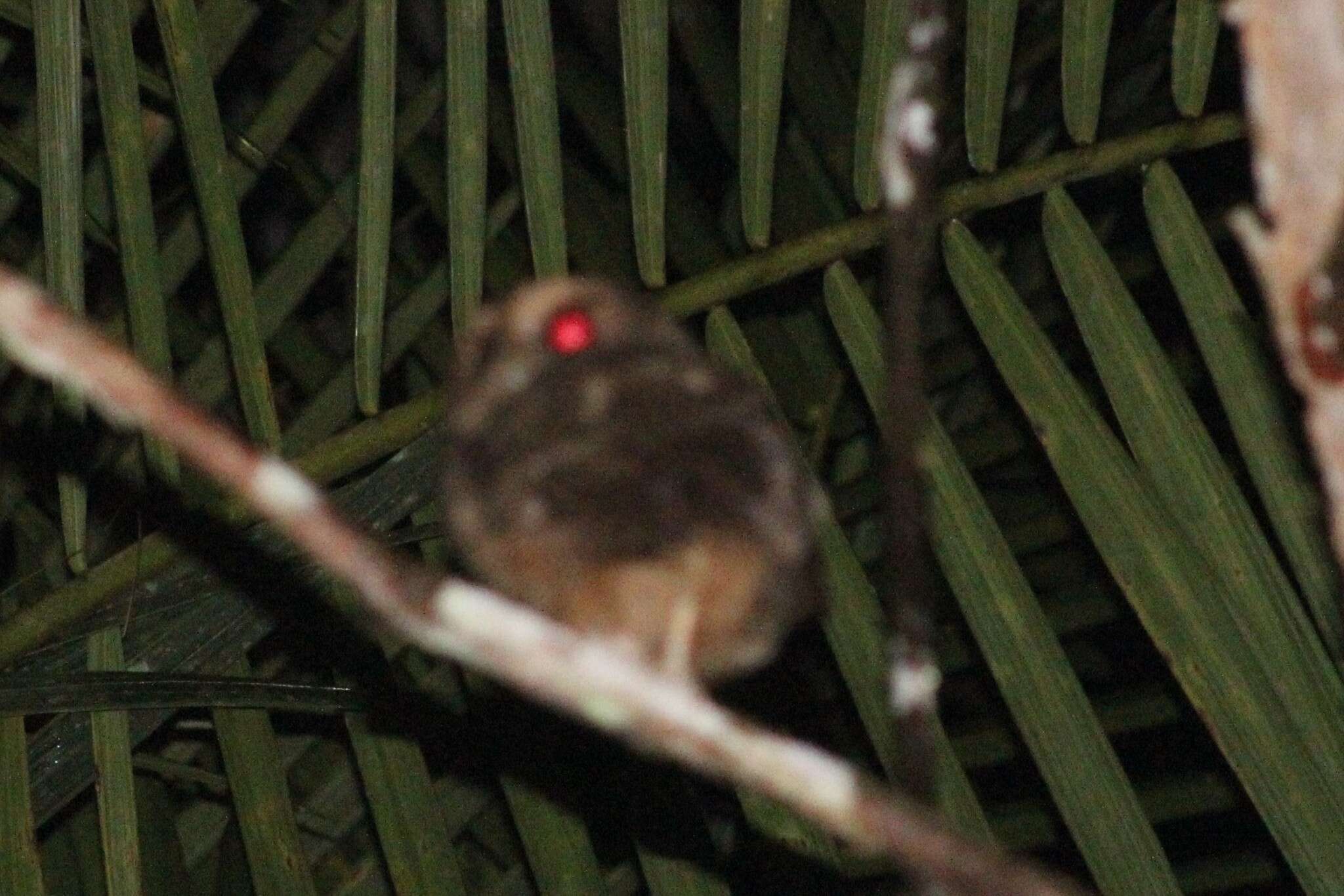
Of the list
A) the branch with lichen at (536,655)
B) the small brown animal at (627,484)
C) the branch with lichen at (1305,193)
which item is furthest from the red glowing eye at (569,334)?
the branch with lichen at (1305,193)

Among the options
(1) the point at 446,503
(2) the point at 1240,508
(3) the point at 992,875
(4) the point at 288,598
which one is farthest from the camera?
(4) the point at 288,598

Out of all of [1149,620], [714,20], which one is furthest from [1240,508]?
[714,20]

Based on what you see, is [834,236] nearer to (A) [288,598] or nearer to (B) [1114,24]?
(A) [288,598]

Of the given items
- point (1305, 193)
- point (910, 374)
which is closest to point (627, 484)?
point (910, 374)

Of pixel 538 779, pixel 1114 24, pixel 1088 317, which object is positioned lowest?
pixel 538 779

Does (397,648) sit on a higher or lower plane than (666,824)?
higher

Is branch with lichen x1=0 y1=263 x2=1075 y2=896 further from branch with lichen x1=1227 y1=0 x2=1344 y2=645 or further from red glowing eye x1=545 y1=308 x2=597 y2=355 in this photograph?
branch with lichen x1=1227 y1=0 x2=1344 y2=645

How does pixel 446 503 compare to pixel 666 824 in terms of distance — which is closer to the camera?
pixel 446 503
